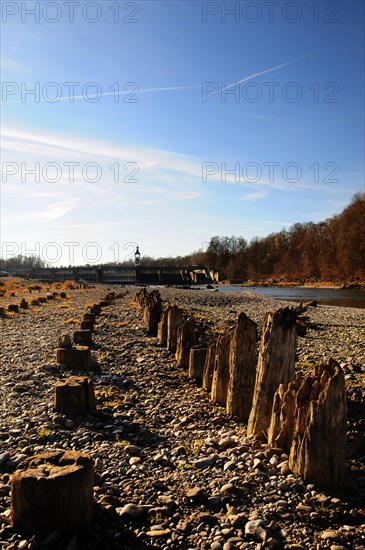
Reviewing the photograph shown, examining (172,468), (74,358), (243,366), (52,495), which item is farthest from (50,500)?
(74,358)

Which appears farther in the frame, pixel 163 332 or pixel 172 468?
pixel 163 332

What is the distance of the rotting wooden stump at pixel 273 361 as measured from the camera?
7.52 m

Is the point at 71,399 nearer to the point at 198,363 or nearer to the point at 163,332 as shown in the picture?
the point at 198,363

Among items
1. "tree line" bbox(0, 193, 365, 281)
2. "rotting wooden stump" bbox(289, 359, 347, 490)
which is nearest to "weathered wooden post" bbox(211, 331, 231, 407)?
"rotting wooden stump" bbox(289, 359, 347, 490)

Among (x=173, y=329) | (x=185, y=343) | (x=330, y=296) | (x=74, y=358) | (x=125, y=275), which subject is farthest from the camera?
(x=125, y=275)

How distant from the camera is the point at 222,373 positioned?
9602 millimetres

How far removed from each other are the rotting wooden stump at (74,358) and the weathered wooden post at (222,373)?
3860 mm

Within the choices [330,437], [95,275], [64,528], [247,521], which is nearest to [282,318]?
[330,437]

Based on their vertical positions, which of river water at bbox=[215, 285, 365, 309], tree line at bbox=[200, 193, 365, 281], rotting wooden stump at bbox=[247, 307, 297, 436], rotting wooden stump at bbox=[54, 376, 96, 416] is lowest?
river water at bbox=[215, 285, 365, 309]

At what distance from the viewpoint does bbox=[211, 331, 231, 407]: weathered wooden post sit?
9.54 m

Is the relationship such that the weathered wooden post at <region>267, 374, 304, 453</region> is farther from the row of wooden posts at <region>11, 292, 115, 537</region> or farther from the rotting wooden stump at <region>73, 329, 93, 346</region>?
the rotting wooden stump at <region>73, 329, 93, 346</region>

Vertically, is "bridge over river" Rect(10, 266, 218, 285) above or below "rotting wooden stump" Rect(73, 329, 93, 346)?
above

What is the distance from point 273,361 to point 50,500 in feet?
13.6

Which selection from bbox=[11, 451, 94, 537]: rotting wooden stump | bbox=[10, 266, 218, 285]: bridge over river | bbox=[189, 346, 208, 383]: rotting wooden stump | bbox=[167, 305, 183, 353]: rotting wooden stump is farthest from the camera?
bbox=[10, 266, 218, 285]: bridge over river
